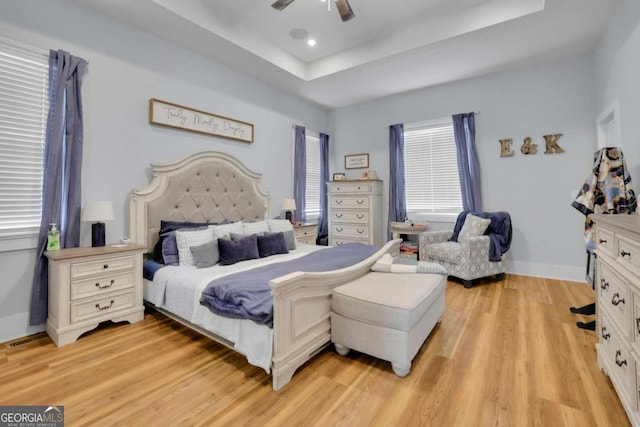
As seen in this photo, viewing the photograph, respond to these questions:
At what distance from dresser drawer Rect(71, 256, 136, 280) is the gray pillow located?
0.55m

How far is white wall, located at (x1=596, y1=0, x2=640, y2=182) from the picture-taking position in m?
2.41

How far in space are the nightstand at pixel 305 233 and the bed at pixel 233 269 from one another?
0.59m

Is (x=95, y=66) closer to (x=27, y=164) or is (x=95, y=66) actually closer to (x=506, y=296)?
(x=27, y=164)

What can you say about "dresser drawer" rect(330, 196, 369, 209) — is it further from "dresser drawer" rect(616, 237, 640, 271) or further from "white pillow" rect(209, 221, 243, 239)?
"dresser drawer" rect(616, 237, 640, 271)

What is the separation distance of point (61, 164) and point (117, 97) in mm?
852

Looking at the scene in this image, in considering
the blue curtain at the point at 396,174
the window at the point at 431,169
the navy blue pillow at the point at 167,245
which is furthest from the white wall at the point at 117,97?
the window at the point at 431,169

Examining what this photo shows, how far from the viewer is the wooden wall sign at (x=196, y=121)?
3236 mm

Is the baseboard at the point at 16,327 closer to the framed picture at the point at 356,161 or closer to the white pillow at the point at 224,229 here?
the white pillow at the point at 224,229

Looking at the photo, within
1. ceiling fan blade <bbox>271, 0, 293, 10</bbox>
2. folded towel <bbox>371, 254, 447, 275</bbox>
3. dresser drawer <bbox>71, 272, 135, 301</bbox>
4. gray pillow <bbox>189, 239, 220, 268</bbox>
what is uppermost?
ceiling fan blade <bbox>271, 0, 293, 10</bbox>

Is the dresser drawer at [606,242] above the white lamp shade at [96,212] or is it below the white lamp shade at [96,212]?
below

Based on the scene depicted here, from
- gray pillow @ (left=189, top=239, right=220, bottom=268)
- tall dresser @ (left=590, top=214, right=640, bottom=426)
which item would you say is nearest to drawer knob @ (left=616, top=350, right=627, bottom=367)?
tall dresser @ (left=590, top=214, right=640, bottom=426)

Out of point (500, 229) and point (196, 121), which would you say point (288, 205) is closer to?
point (196, 121)

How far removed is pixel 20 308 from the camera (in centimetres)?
243

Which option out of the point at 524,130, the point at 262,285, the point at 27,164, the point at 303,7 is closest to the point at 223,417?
the point at 262,285
